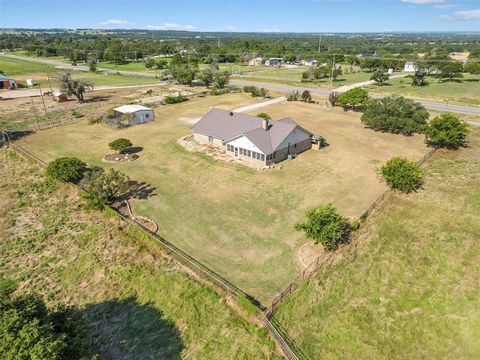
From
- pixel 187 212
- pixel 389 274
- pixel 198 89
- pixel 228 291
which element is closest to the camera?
pixel 228 291

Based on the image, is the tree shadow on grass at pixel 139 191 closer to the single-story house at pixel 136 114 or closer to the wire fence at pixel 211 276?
the wire fence at pixel 211 276

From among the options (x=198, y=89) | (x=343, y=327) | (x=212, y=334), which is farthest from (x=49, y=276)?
(x=198, y=89)

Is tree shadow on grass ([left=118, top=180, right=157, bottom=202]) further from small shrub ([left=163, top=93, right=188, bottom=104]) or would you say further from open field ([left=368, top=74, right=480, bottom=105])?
open field ([left=368, top=74, right=480, bottom=105])

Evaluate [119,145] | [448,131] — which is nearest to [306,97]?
[448,131]

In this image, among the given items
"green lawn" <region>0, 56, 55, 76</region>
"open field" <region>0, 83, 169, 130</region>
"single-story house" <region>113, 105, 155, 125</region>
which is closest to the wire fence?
"single-story house" <region>113, 105, 155, 125</region>

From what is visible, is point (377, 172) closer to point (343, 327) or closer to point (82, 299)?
point (343, 327)

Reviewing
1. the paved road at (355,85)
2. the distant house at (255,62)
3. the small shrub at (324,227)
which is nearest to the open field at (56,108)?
the paved road at (355,85)

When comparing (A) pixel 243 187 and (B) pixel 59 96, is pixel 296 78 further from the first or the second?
(A) pixel 243 187
